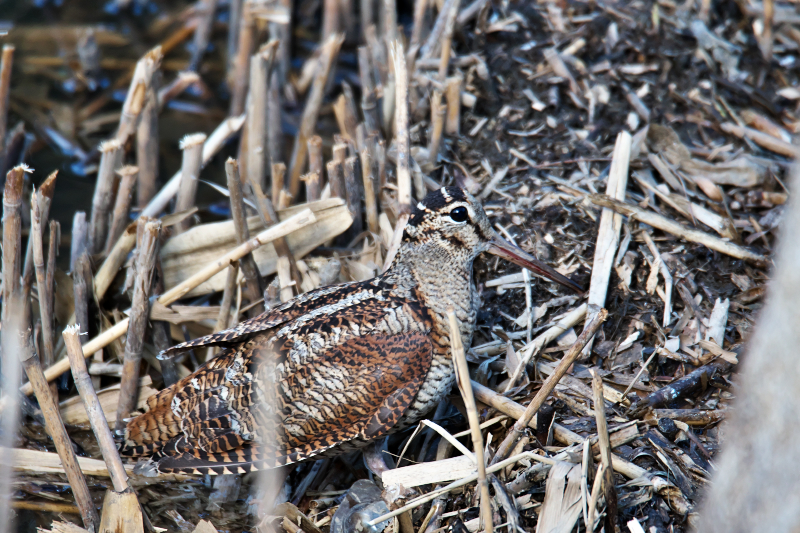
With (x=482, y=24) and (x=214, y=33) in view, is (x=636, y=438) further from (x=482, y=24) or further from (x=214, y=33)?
(x=214, y=33)

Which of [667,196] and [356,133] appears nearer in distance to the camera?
[667,196]

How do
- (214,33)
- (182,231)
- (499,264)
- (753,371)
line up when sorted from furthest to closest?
(214,33), (182,231), (499,264), (753,371)

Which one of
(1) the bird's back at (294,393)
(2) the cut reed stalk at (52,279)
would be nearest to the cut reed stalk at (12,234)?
(2) the cut reed stalk at (52,279)

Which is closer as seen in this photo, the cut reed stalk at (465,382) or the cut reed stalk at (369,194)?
the cut reed stalk at (465,382)

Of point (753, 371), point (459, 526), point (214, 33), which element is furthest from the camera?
point (214, 33)

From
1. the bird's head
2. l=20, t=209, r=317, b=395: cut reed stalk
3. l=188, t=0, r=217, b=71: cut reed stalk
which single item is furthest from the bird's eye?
l=188, t=0, r=217, b=71: cut reed stalk

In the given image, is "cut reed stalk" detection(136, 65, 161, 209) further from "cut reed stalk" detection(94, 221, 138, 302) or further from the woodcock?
the woodcock

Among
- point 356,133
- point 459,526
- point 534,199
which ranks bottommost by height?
point 459,526

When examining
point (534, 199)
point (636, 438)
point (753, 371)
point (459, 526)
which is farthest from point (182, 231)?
point (753, 371)

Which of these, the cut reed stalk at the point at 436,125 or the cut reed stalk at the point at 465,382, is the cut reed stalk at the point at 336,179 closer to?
the cut reed stalk at the point at 436,125
